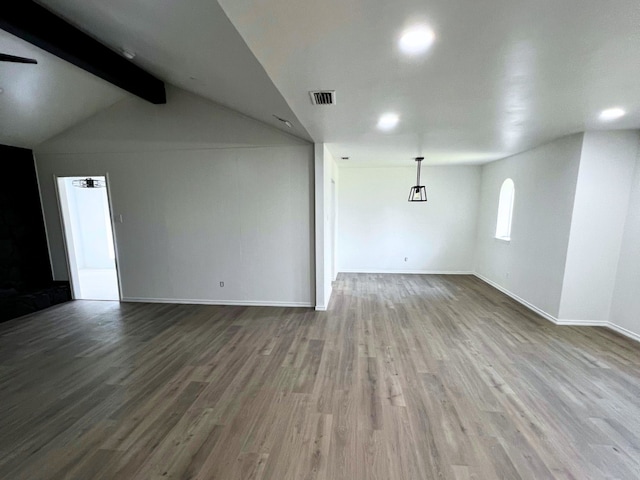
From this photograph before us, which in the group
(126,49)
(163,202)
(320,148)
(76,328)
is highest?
(126,49)

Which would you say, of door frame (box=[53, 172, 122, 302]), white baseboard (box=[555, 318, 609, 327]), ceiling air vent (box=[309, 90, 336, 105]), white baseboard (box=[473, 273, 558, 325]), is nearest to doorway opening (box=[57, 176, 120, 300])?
door frame (box=[53, 172, 122, 302])

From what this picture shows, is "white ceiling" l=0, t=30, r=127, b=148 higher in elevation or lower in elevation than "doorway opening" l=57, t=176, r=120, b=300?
higher

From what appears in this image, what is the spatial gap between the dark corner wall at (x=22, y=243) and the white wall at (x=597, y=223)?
8055 millimetres

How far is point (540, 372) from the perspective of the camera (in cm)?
269

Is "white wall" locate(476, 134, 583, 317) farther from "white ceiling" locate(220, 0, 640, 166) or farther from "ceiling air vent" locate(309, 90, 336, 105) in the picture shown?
"ceiling air vent" locate(309, 90, 336, 105)

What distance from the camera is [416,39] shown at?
1508 mm

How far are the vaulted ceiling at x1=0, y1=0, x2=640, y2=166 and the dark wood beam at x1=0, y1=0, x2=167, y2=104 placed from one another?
180 millimetres

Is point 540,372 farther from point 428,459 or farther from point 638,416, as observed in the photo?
point 428,459

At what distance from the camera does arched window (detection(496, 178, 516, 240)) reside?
215 inches

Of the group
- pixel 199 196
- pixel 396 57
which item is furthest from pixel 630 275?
pixel 199 196

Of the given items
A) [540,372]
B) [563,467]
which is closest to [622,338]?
[540,372]

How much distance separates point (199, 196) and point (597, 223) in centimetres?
584

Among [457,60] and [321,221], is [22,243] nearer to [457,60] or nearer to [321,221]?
[321,221]

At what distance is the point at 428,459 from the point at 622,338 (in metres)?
3.51
